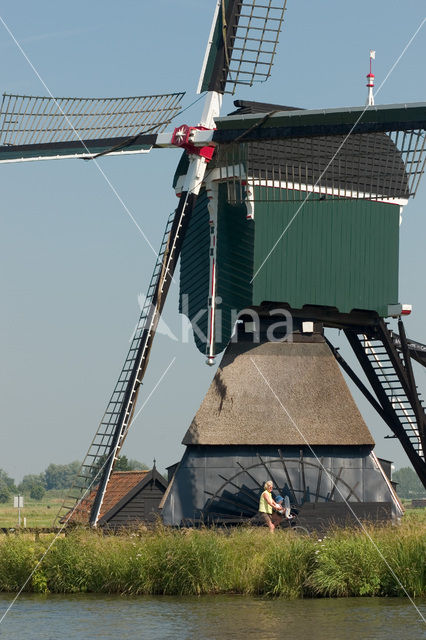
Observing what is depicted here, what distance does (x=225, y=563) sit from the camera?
20.2m

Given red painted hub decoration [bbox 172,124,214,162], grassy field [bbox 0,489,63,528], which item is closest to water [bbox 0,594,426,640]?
red painted hub decoration [bbox 172,124,214,162]

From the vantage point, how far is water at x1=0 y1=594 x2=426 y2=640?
16.4 metres

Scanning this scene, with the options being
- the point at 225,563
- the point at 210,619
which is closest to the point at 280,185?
the point at 225,563

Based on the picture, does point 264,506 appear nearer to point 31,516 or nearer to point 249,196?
point 249,196

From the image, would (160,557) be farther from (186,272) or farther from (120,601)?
(186,272)

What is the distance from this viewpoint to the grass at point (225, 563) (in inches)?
762

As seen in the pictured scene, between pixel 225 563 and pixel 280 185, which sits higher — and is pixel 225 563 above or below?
below

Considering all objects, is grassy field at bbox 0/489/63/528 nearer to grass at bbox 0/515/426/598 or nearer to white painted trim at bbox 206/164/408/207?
white painted trim at bbox 206/164/408/207

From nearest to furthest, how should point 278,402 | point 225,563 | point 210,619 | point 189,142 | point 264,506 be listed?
1. point 210,619
2. point 225,563
3. point 264,506
4. point 278,402
5. point 189,142

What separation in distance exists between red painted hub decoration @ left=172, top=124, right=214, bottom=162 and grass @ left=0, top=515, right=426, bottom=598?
887cm

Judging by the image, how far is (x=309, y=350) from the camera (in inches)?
1048

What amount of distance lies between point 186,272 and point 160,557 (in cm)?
951

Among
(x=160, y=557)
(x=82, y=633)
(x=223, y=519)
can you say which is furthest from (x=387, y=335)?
(x=82, y=633)

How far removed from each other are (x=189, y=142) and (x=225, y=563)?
1022cm
